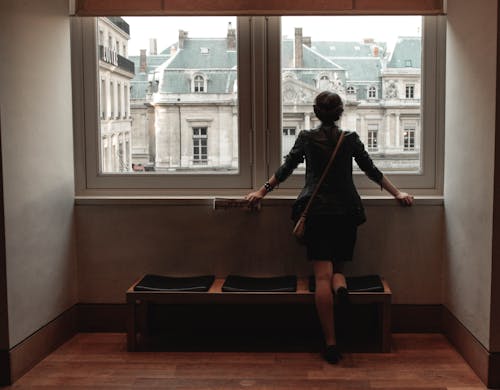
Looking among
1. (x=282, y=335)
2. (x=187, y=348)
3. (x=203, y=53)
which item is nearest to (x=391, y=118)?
(x=203, y=53)

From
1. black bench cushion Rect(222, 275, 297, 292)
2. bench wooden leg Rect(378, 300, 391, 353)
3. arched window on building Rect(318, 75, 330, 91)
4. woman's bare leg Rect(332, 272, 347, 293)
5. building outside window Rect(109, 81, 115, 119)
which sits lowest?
bench wooden leg Rect(378, 300, 391, 353)

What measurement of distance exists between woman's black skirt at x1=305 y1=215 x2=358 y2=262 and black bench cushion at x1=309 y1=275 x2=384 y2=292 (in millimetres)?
185

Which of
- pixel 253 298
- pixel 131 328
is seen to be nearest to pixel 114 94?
pixel 131 328

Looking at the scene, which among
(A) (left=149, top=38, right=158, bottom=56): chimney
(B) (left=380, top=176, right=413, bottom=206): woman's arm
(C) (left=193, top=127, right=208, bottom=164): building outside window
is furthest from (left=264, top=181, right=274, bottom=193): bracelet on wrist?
(A) (left=149, top=38, right=158, bottom=56): chimney

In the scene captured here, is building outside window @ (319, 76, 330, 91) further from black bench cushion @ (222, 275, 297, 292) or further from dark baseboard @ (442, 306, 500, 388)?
dark baseboard @ (442, 306, 500, 388)

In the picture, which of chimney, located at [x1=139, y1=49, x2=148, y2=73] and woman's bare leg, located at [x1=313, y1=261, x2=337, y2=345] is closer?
woman's bare leg, located at [x1=313, y1=261, x2=337, y2=345]

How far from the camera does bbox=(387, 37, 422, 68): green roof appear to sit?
13.2ft

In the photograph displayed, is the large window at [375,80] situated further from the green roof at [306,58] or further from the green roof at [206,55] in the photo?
the green roof at [206,55]

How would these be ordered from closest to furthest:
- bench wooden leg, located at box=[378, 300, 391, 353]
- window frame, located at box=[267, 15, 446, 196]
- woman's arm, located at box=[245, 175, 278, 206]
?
bench wooden leg, located at box=[378, 300, 391, 353], woman's arm, located at box=[245, 175, 278, 206], window frame, located at box=[267, 15, 446, 196]

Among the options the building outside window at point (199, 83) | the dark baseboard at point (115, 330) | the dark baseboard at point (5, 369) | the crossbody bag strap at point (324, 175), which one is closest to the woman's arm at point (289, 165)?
the crossbody bag strap at point (324, 175)

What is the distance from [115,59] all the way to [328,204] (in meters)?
1.58

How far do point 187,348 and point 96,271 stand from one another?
755 mm

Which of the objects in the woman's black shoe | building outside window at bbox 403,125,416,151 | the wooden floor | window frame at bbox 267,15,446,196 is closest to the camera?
the wooden floor

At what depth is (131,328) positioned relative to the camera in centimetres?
378
